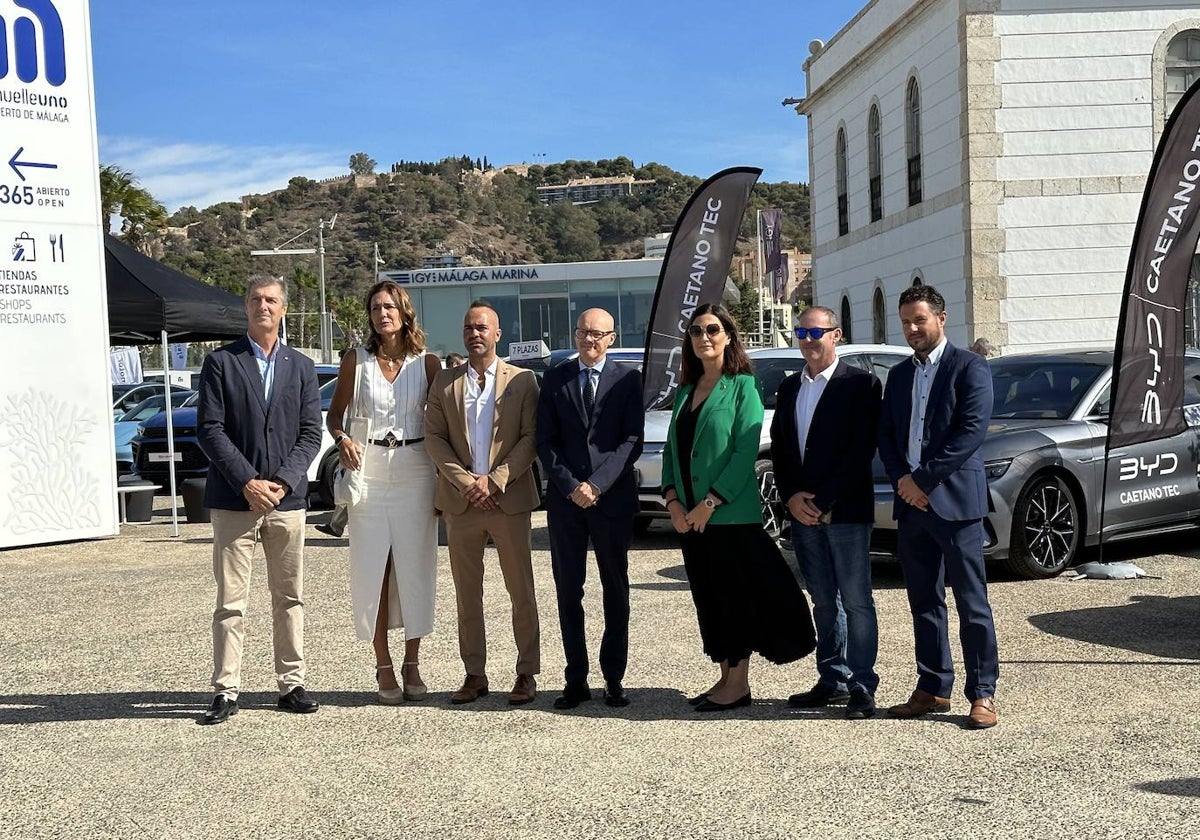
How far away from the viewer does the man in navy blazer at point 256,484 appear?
6422mm

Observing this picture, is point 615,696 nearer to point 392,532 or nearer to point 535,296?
point 392,532

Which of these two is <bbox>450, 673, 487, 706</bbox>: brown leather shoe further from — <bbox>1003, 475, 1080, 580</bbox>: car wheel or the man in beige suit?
<bbox>1003, 475, 1080, 580</bbox>: car wheel

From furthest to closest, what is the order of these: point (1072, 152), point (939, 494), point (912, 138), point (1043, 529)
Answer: point (912, 138), point (1072, 152), point (1043, 529), point (939, 494)

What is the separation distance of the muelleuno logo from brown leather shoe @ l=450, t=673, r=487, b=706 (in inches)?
367

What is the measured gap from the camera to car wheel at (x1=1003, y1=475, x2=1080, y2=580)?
9.30 meters

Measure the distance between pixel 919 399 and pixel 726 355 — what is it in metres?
0.91

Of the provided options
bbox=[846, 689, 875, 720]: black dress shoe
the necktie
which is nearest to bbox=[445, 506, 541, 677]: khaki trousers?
the necktie

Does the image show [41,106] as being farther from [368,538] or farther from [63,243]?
[368,538]

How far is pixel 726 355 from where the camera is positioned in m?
6.35

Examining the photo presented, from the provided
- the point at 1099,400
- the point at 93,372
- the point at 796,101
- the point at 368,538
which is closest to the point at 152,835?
the point at 368,538

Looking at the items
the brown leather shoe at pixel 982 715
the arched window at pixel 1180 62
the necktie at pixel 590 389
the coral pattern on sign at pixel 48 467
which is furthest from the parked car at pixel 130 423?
the arched window at pixel 1180 62

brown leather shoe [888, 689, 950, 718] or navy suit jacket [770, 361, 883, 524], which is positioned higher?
navy suit jacket [770, 361, 883, 524]

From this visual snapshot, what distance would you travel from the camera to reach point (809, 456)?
20.4ft

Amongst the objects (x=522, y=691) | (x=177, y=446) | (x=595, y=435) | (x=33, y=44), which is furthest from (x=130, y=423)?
(x=595, y=435)
